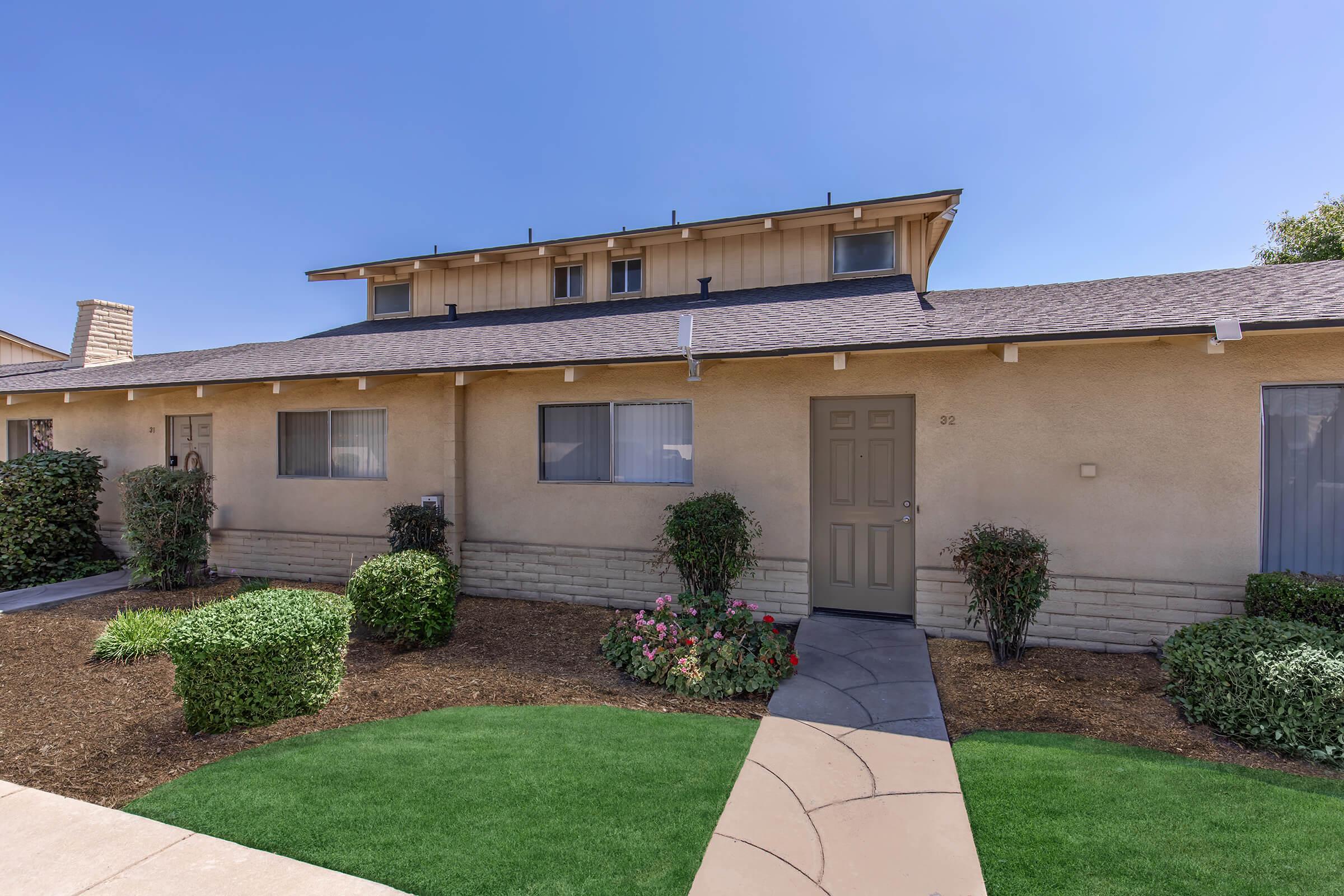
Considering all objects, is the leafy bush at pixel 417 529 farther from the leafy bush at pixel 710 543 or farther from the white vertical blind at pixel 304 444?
the leafy bush at pixel 710 543

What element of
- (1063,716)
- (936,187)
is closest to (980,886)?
(1063,716)

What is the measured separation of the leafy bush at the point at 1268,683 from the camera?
3.67m

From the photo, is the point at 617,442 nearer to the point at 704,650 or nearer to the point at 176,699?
the point at 704,650

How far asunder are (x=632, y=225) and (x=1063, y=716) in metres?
9.61

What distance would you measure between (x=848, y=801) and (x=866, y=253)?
27.0 feet

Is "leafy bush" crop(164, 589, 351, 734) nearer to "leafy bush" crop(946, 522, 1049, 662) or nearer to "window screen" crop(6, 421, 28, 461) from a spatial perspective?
"leafy bush" crop(946, 522, 1049, 662)

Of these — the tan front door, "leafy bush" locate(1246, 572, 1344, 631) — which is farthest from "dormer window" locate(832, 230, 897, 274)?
"leafy bush" locate(1246, 572, 1344, 631)

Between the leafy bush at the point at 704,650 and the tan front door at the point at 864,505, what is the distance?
1627mm

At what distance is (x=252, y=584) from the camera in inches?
331

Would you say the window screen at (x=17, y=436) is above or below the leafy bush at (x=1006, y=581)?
above

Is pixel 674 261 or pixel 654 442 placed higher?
pixel 674 261

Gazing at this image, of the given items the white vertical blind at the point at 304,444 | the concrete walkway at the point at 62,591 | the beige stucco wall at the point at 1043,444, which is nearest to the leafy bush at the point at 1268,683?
the beige stucco wall at the point at 1043,444

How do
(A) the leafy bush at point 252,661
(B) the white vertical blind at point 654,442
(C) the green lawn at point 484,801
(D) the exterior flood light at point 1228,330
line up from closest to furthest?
1. (C) the green lawn at point 484,801
2. (A) the leafy bush at point 252,661
3. (D) the exterior flood light at point 1228,330
4. (B) the white vertical blind at point 654,442

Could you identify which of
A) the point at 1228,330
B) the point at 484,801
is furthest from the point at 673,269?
the point at 484,801
